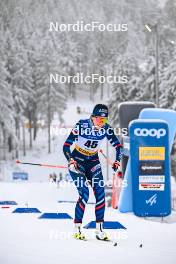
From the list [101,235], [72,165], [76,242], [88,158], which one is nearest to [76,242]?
[76,242]

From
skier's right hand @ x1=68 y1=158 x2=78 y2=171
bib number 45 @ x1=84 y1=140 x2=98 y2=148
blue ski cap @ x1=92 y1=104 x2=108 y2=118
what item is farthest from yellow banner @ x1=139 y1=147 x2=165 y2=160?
skier's right hand @ x1=68 y1=158 x2=78 y2=171

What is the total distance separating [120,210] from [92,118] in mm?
3267

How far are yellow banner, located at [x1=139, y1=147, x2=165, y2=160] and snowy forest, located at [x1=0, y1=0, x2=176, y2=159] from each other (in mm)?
12886

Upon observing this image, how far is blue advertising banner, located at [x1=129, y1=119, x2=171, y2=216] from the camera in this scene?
802 cm

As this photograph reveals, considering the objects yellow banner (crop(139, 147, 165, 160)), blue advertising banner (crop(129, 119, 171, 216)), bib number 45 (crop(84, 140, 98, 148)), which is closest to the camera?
bib number 45 (crop(84, 140, 98, 148))

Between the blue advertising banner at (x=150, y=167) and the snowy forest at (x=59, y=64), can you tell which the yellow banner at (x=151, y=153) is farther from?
the snowy forest at (x=59, y=64)

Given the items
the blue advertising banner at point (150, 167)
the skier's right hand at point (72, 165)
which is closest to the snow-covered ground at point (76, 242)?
the blue advertising banner at point (150, 167)

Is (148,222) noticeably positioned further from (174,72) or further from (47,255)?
(174,72)

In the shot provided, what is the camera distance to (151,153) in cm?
818

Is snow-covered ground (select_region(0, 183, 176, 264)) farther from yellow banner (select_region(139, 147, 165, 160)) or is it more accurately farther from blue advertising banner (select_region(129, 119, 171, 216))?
yellow banner (select_region(139, 147, 165, 160))

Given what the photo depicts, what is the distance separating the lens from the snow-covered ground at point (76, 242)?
5.73 m

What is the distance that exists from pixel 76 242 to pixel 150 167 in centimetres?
201

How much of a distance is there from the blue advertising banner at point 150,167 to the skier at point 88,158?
128 cm

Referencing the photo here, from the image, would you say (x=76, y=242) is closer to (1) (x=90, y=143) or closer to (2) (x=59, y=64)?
(1) (x=90, y=143)
